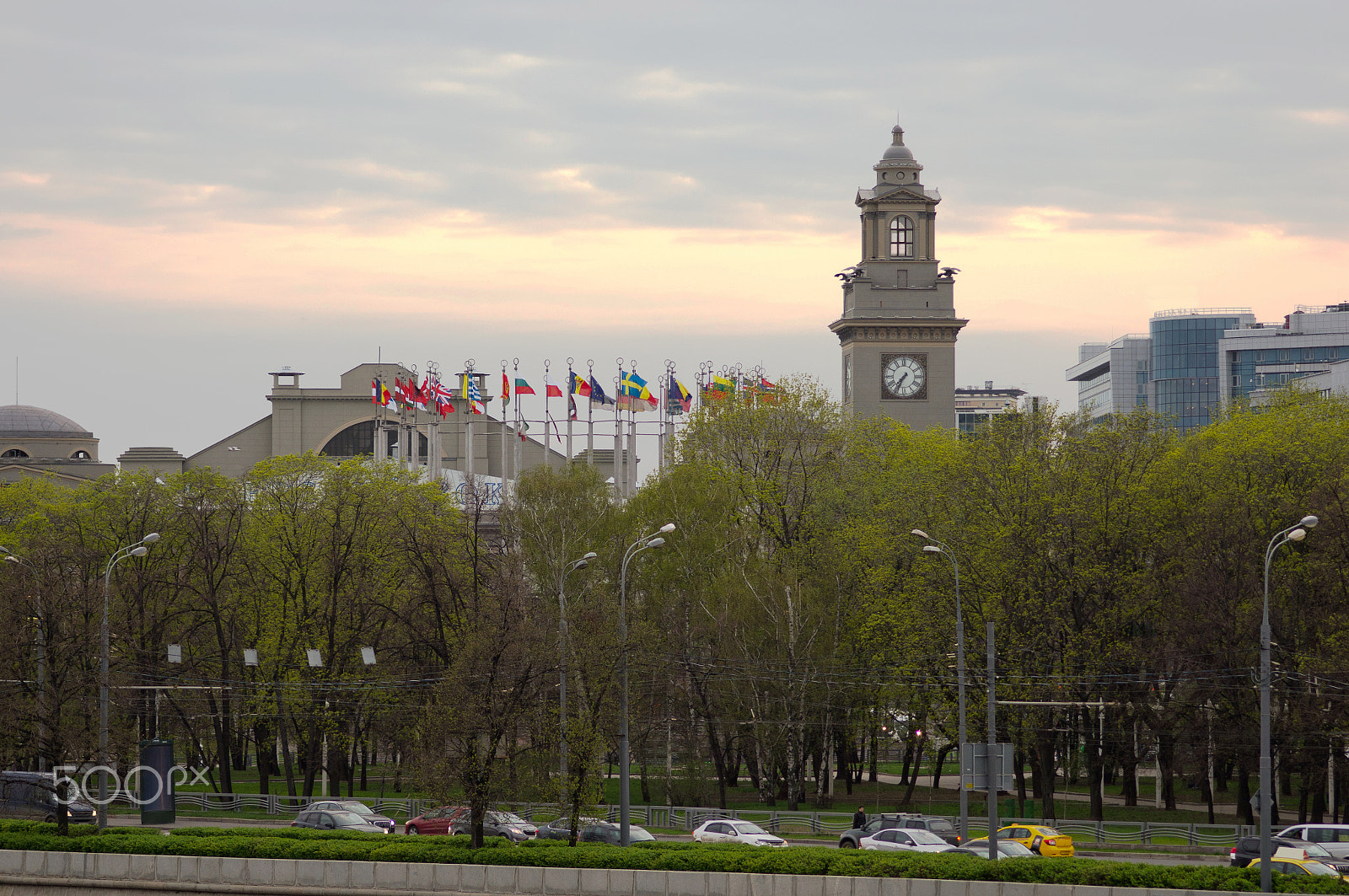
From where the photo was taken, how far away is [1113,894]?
1214 inches

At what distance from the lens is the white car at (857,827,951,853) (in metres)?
41.5

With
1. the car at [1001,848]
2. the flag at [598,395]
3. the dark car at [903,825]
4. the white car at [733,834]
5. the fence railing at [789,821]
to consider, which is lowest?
the fence railing at [789,821]

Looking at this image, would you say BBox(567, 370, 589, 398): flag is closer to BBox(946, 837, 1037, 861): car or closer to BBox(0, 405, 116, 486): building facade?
BBox(946, 837, 1037, 861): car

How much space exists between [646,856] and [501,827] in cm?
952

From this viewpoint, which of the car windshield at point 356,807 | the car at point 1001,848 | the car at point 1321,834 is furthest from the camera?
the car windshield at point 356,807

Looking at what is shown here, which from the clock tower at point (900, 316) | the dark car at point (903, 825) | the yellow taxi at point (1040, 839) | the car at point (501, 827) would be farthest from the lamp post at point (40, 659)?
the clock tower at point (900, 316)

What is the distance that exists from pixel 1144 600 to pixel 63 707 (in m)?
35.8

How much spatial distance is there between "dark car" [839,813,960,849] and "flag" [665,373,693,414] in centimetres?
3405

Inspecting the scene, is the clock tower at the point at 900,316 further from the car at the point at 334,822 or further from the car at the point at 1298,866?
the car at the point at 1298,866

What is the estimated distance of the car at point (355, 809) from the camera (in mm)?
46438

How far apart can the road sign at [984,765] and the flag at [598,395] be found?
44.7 m

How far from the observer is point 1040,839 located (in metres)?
43.4

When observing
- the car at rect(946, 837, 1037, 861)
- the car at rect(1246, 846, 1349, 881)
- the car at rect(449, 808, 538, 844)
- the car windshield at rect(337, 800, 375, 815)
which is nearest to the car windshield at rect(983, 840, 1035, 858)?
the car at rect(946, 837, 1037, 861)

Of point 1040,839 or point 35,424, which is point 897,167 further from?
point 35,424
